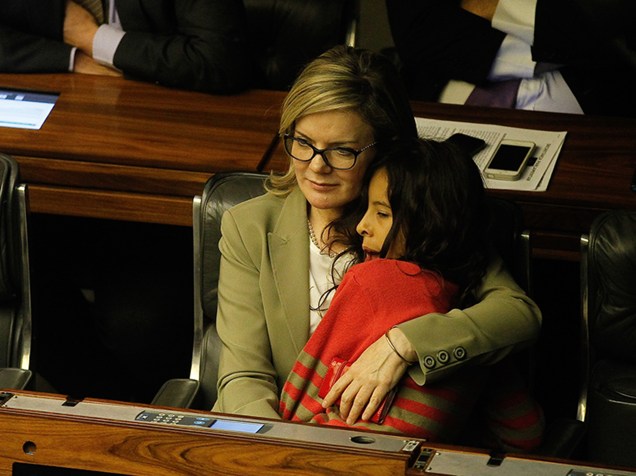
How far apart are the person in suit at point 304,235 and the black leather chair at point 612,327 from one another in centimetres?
30

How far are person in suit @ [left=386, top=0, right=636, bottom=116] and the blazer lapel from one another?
1422 millimetres

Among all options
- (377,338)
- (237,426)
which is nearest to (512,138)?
(377,338)

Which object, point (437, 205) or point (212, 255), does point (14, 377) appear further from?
point (437, 205)

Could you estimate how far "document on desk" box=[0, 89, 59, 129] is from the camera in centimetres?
338

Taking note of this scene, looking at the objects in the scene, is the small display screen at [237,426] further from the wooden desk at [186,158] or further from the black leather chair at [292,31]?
the black leather chair at [292,31]

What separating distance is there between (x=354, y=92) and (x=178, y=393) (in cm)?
75

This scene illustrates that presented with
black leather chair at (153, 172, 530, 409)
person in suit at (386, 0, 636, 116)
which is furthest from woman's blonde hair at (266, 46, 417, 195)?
person in suit at (386, 0, 636, 116)

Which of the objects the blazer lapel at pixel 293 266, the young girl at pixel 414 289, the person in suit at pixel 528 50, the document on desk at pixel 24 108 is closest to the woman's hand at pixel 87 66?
the document on desk at pixel 24 108

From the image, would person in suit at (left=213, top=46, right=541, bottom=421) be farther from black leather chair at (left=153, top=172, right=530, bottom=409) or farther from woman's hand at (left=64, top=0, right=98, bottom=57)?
woman's hand at (left=64, top=0, right=98, bottom=57)

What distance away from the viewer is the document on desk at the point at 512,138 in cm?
311

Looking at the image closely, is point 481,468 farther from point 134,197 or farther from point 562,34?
point 562,34

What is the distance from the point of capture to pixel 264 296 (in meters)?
2.47

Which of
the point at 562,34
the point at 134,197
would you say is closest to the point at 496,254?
the point at 134,197

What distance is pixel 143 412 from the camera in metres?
1.63
